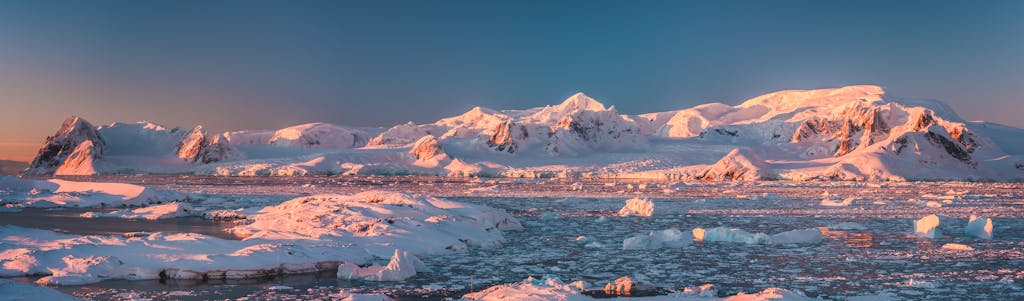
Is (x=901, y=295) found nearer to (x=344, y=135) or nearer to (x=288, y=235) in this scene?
(x=288, y=235)

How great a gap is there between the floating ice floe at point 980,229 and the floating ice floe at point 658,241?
6070 millimetres

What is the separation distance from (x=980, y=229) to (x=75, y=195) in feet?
86.1

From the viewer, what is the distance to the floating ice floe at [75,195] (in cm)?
2394

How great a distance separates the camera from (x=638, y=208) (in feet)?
70.7

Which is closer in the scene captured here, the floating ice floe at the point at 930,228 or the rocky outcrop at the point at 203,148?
the floating ice floe at the point at 930,228

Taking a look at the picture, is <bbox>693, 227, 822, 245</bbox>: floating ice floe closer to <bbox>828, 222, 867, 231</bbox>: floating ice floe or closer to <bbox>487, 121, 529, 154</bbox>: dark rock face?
<bbox>828, 222, 867, 231</bbox>: floating ice floe

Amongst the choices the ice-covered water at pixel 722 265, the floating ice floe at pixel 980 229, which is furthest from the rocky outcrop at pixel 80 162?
the floating ice floe at pixel 980 229

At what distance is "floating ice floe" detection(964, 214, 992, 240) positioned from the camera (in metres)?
14.9

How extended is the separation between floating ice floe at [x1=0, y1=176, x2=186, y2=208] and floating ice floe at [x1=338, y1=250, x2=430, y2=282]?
17.4 m

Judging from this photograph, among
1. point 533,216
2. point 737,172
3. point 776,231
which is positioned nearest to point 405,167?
point 737,172

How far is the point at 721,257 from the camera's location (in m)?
12.0

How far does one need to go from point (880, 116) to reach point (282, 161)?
193ft

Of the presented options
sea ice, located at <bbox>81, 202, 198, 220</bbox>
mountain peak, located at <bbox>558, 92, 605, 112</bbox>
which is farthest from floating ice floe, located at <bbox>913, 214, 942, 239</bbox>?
mountain peak, located at <bbox>558, 92, 605, 112</bbox>

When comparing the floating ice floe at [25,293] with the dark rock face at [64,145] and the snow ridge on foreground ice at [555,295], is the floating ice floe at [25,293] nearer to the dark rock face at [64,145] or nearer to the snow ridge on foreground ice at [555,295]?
the snow ridge on foreground ice at [555,295]
